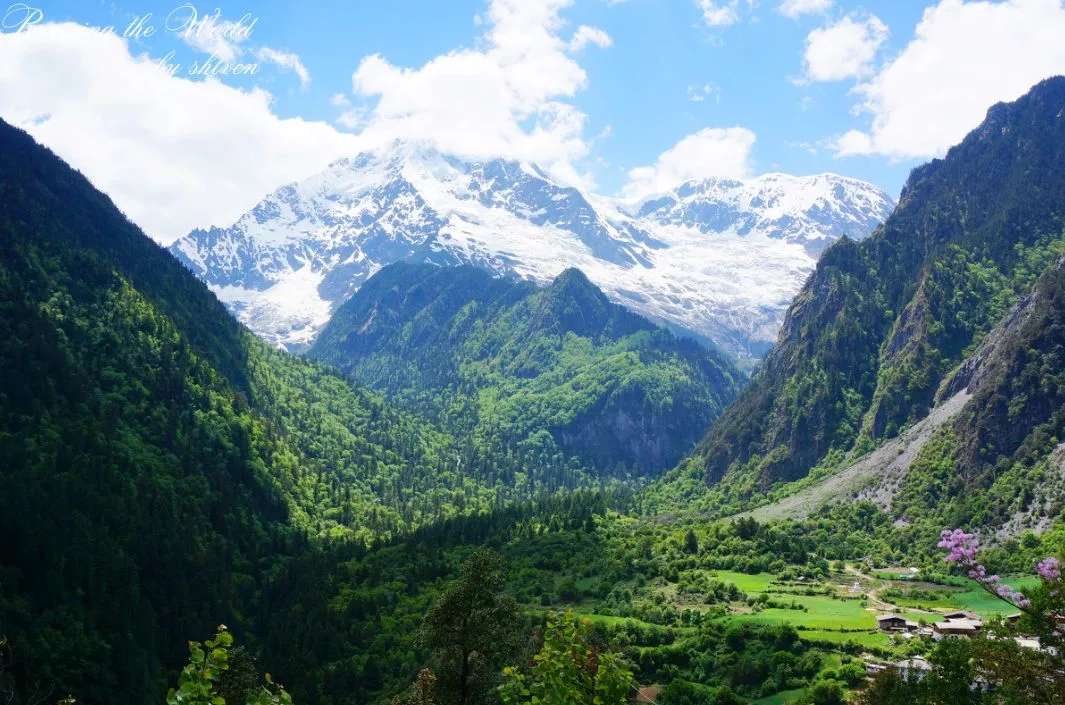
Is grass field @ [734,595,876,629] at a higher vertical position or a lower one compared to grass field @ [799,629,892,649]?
lower

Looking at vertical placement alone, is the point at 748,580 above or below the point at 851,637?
below

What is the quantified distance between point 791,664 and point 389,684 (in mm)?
70080

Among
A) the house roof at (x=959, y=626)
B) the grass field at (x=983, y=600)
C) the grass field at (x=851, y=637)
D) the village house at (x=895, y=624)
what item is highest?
the house roof at (x=959, y=626)

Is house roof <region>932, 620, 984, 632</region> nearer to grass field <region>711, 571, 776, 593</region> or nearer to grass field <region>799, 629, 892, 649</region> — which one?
grass field <region>799, 629, 892, 649</region>

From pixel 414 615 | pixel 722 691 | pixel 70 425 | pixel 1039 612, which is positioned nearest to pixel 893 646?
pixel 722 691

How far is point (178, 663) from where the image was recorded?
493ft

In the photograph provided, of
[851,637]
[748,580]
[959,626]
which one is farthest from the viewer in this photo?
[748,580]

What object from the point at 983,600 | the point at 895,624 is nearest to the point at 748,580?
the point at 983,600

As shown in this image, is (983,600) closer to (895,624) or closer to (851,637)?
(895,624)

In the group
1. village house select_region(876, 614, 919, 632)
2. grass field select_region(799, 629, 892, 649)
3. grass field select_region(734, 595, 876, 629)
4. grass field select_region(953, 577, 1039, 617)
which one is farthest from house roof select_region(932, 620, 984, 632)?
grass field select_region(953, 577, 1039, 617)

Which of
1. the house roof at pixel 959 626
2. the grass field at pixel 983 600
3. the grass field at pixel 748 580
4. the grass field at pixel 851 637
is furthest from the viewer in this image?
the grass field at pixel 748 580

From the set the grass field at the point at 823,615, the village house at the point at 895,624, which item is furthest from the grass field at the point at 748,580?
the village house at the point at 895,624

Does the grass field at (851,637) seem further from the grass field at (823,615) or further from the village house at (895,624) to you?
the grass field at (823,615)

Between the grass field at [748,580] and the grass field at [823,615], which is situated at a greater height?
the grass field at [823,615]
